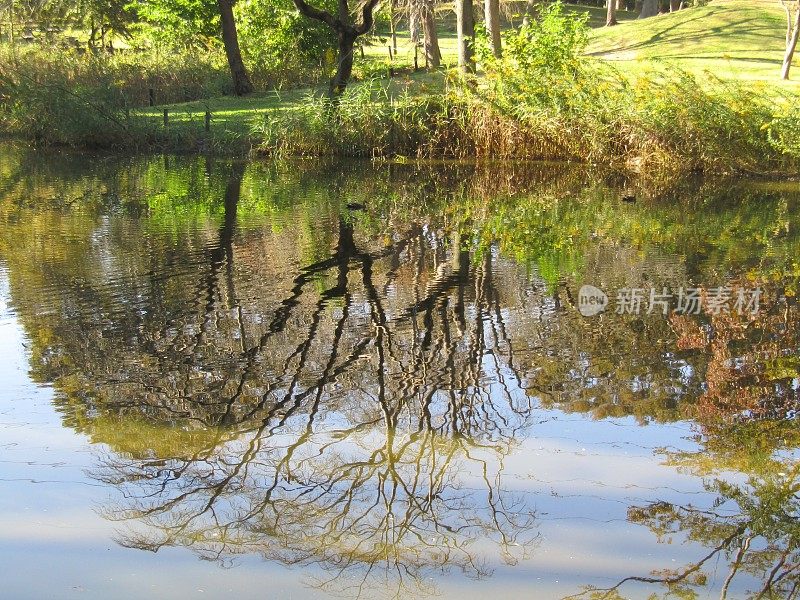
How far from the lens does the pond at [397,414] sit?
16.0ft

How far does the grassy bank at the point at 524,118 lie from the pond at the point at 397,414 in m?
7.34

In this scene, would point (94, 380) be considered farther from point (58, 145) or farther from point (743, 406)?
point (58, 145)

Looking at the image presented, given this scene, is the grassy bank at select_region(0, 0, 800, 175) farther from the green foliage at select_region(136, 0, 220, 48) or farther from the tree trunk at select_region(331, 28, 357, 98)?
the green foliage at select_region(136, 0, 220, 48)

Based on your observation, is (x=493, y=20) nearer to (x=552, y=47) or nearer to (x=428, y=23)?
(x=552, y=47)

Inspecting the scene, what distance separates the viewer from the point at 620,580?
465 centimetres

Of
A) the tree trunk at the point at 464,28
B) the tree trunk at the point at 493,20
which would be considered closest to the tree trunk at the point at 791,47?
the tree trunk at the point at 493,20

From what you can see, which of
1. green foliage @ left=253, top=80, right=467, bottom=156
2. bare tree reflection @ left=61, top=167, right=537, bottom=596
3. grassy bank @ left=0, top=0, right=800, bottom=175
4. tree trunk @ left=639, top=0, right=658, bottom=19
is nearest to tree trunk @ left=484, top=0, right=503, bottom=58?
grassy bank @ left=0, top=0, right=800, bottom=175

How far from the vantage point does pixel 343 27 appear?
971 inches

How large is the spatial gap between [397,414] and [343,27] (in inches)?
773

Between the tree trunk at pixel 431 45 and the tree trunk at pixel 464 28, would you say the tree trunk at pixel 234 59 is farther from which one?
the tree trunk at pixel 464 28

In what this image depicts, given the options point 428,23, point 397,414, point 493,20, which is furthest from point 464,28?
point 397,414

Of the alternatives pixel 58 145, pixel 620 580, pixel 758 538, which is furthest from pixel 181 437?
pixel 58 145

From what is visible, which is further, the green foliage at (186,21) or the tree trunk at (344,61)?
the green foliage at (186,21)

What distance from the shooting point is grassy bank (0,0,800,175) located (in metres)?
19.8
